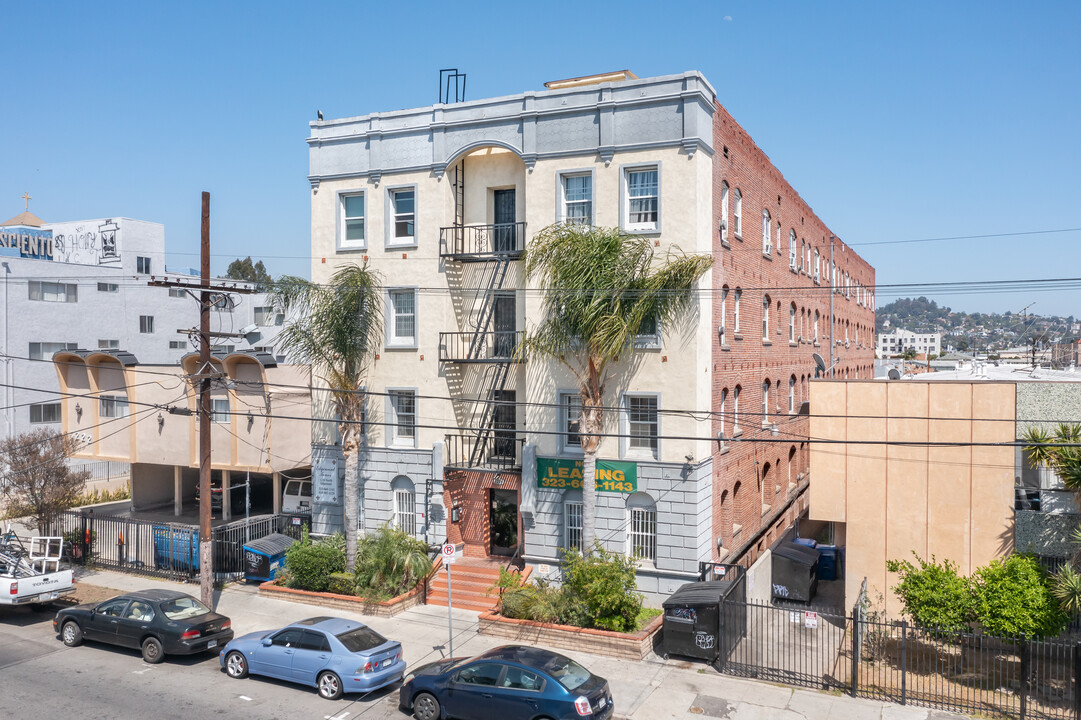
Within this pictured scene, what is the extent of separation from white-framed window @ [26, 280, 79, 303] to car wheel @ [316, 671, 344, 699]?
120ft

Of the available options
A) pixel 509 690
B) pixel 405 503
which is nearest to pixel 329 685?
pixel 509 690

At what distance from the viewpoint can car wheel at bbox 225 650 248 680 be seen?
17828 millimetres

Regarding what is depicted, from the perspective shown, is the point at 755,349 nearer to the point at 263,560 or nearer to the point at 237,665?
the point at 263,560

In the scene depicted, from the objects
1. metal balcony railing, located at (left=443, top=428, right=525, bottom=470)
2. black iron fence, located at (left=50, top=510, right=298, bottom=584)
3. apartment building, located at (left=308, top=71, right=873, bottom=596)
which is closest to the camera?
apartment building, located at (left=308, top=71, right=873, bottom=596)

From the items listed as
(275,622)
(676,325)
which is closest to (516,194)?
(676,325)

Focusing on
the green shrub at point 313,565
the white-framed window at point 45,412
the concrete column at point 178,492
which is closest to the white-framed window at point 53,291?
the white-framed window at point 45,412

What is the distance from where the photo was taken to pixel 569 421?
934 inches

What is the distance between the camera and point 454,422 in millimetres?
26094

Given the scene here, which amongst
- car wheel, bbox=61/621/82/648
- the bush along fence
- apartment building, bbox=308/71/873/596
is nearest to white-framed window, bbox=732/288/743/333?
apartment building, bbox=308/71/873/596

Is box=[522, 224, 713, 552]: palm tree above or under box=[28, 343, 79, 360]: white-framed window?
above

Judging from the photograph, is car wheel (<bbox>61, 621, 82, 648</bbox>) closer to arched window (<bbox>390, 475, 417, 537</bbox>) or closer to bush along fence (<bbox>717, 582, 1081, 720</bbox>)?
arched window (<bbox>390, 475, 417, 537</bbox>)

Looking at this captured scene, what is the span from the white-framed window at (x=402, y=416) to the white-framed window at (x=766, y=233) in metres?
13.6

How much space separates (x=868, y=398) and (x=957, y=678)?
7006mm

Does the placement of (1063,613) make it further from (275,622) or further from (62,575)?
(62,575)
